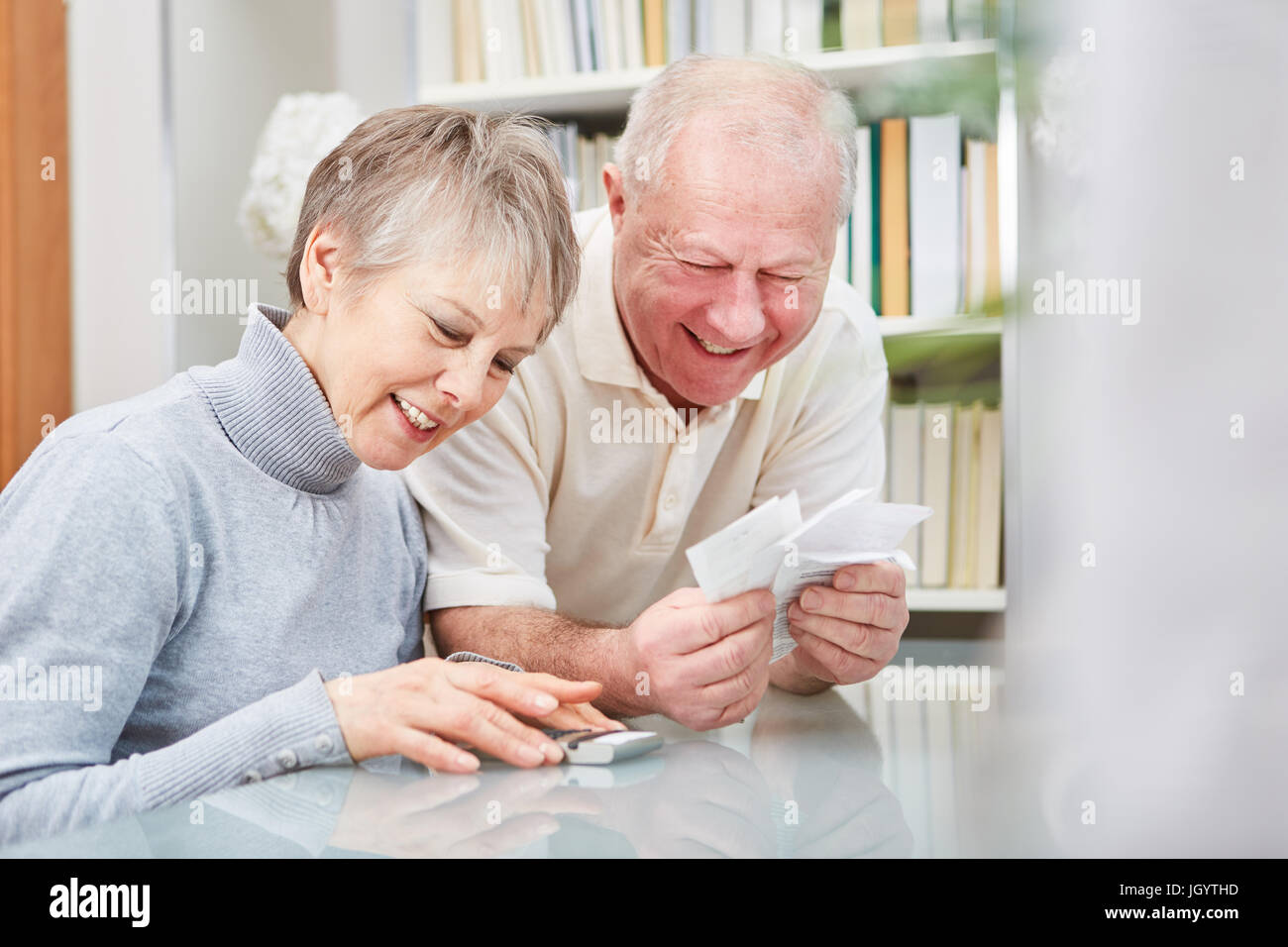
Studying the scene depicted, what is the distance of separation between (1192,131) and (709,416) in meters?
0.87

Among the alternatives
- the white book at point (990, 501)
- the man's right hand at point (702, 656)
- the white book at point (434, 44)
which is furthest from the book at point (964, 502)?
the white book at point (434, 44)

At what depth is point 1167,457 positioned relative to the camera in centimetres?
54

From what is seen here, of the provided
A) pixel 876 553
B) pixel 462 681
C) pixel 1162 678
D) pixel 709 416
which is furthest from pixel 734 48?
pixel 1162 678

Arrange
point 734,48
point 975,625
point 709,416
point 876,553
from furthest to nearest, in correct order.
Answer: point 975,625 < point 734,48 < point 709,416 < point 876,553

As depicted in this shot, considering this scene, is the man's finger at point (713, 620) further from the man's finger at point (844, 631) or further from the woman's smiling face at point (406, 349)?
the woman's smiling face at point (406, 349)

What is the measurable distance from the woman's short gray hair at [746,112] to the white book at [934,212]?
1.87 feet

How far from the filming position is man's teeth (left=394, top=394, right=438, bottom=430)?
0.97 metres

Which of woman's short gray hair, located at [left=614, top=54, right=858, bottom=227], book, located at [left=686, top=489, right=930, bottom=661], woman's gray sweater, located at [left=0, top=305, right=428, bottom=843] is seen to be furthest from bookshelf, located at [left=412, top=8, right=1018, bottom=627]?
woman's gray sweater, located at [left=0, top=305, right=428, bottom=843]

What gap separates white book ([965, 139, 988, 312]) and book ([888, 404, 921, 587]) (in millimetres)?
229

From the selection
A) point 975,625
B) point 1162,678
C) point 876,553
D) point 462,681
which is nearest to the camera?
point 1162,678

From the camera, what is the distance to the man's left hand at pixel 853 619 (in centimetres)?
Answer: 105

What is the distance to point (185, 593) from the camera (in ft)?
2.74

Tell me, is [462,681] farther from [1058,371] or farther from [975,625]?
[975,625]

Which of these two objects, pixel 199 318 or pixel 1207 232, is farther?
pixel 199 318
